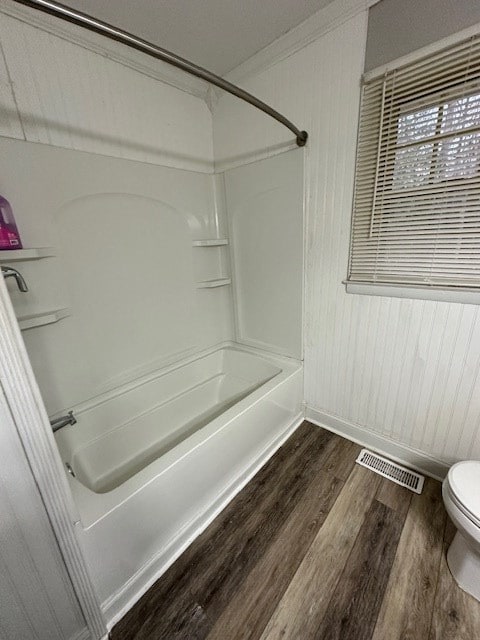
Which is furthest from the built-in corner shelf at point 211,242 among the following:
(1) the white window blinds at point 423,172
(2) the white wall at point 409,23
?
(2) the white wall at point 409,23

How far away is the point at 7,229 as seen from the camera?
118 cm

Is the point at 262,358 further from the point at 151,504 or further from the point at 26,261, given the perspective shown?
the point at 26,261

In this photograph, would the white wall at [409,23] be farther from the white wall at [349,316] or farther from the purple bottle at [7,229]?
the purple bottle at [7,229]

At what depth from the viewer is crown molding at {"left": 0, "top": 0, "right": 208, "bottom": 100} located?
1161 mm

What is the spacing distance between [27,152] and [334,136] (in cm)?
155

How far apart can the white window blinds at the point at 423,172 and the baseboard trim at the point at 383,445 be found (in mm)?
1016

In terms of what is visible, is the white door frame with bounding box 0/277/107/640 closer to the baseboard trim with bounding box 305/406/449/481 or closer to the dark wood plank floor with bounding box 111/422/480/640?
the dark wood plank floor with bounding box 111/422/480/640

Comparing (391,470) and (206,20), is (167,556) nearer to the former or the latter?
(391,470)

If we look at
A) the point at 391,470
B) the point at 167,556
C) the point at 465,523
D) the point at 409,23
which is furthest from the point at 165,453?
the point at 409,23

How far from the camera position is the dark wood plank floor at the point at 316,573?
3.22ft

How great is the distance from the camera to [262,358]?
6.86 feet

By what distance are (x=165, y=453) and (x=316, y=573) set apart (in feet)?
2.75

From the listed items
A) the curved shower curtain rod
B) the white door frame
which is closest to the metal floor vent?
the white door frame

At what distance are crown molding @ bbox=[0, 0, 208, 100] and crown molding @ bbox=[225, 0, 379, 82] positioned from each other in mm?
314
